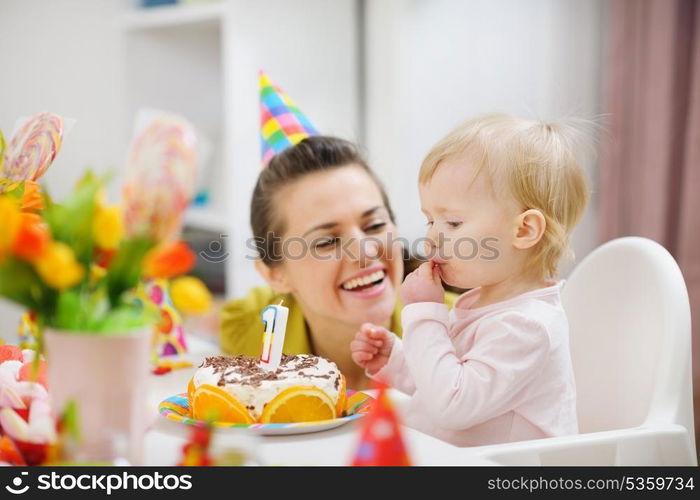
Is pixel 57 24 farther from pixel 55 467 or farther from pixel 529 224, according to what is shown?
pixel 55 467

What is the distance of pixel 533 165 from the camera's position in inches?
31.4

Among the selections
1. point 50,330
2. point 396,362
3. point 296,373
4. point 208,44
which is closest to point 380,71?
point 208,44

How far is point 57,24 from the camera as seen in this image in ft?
7.89

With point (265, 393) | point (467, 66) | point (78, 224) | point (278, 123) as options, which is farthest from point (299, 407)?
point (467, 66)

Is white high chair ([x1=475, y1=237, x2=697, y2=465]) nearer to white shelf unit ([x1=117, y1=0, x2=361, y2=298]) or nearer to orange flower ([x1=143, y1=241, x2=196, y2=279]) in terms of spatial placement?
orange flower ([x1=143, y1=241, x2=196, y2=279])

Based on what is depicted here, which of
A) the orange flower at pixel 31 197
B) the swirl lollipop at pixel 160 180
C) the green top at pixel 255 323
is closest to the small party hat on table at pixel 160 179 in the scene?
the swirl lollipop at pixel 160 180

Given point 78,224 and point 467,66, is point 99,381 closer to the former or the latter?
point 78,224

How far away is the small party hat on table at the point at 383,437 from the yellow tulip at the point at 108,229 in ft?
0.59

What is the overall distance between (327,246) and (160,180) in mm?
430

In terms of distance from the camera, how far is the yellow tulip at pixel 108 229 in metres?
0.49

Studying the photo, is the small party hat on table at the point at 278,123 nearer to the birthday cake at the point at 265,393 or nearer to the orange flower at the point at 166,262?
the birthday cake at the point at 265,393

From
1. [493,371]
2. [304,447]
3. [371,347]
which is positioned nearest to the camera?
[304,447]

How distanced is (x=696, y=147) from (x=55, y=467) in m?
1.50
